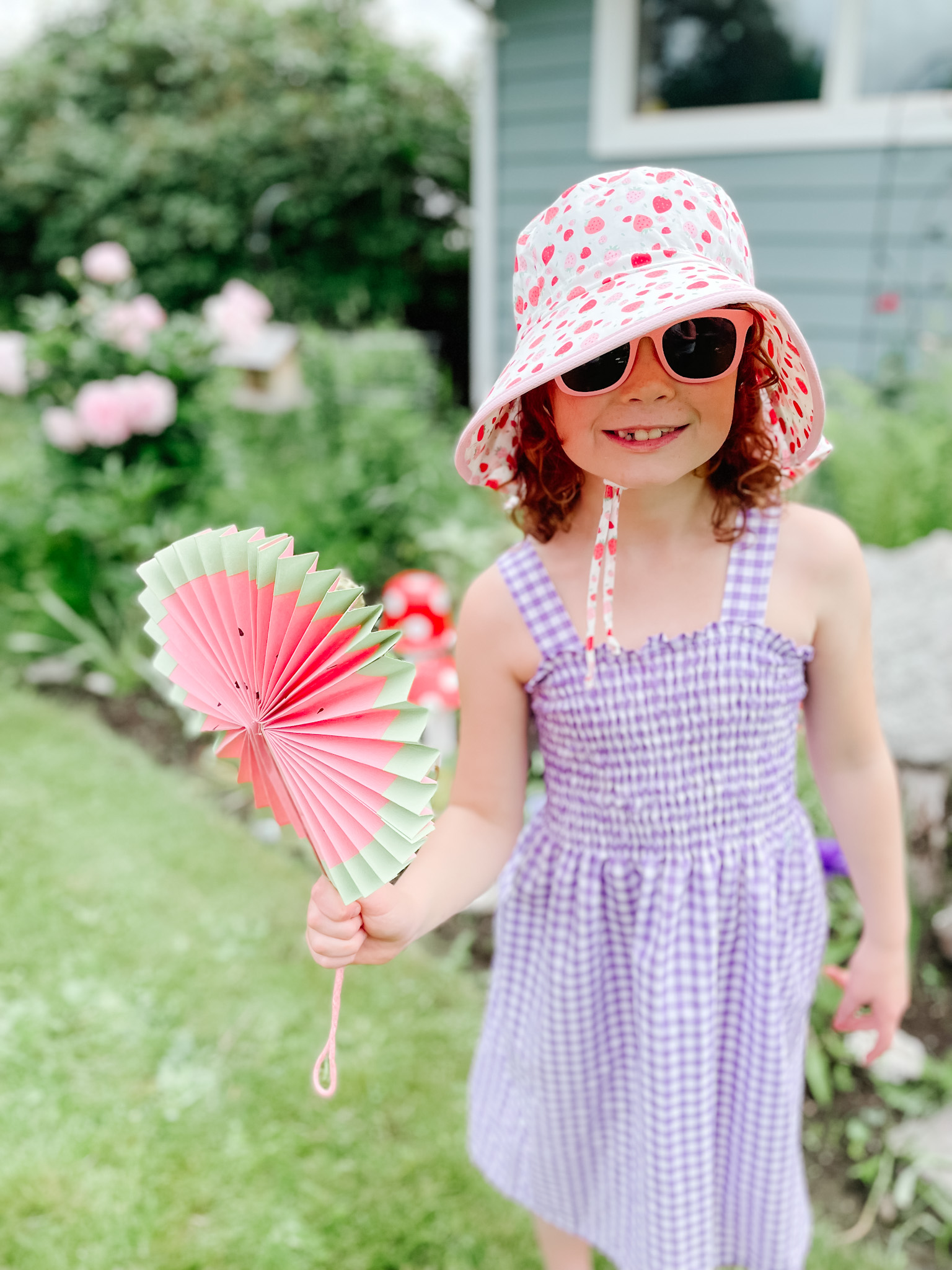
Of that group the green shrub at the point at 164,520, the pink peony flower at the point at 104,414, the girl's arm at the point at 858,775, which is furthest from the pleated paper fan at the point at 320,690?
the pink peony flower at the point at 104,414

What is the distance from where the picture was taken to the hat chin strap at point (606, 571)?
3.23ft

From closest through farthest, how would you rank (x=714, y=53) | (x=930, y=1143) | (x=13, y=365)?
(x=930, y=1143) → (x=13, y=365) → (x=714, y=53)

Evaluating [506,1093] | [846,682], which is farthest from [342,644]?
[506,1093]

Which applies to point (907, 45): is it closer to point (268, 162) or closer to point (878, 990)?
point (878, 990)

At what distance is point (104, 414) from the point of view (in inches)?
137

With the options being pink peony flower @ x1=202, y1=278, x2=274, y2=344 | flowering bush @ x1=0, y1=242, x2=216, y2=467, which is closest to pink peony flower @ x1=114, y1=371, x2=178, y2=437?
flowering bush @ x1=0, y1=242, x2=216, y2=467

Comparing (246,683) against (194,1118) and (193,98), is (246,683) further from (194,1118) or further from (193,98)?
(193,98)

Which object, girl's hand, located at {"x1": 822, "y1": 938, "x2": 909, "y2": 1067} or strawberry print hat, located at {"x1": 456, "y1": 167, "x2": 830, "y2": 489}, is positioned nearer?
strawberry print hat, located at {"x1": 456, "y1": 167, "x2": 830, "y2": 489}

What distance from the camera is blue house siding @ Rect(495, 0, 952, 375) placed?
14.0 ft

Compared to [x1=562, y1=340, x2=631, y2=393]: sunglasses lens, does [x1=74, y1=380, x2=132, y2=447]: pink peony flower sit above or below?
below

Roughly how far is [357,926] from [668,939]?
0.44 meters

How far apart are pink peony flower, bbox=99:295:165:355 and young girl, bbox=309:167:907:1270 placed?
315cm

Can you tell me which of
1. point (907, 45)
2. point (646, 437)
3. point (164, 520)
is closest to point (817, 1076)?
point (646, 437)

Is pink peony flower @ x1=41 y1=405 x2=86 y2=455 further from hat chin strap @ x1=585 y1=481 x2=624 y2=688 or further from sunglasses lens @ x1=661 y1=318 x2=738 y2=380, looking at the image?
sunglasses lens @ x1=661 y1=318 x2=738 y2=380
